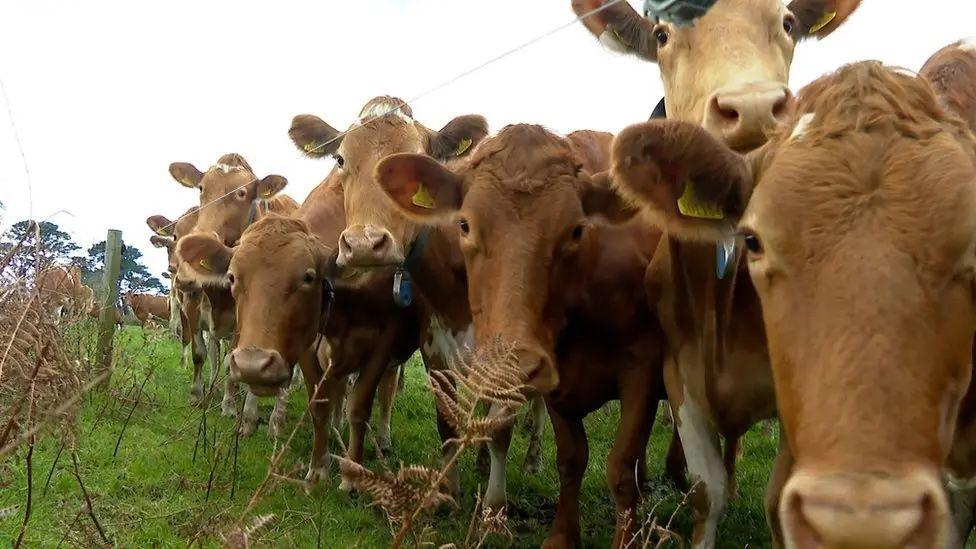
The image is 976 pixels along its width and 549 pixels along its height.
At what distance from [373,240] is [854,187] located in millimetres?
3737

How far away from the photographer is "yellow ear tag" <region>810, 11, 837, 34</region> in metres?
5.38

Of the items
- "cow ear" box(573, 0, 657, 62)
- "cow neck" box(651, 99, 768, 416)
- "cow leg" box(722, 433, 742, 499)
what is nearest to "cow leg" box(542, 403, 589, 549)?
"cow leg" box(722, 433, 742, 499)

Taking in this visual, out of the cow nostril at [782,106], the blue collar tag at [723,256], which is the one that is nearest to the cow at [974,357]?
the cow nostril at [782,106]

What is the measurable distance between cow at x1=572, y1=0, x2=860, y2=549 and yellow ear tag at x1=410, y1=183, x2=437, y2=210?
137 cm

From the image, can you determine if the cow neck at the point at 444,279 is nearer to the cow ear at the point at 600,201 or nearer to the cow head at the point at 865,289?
the cow ear at the point at 600,201

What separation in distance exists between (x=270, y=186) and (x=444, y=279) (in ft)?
20.1

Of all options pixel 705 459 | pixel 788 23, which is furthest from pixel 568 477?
pixel 788 23

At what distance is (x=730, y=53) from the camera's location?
429 centimetres

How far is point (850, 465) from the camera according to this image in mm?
1940

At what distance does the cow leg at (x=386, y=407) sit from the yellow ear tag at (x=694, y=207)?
5422 mm

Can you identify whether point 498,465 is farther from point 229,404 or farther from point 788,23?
point 229,404

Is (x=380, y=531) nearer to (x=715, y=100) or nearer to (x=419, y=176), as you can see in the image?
(x=419, y=176)

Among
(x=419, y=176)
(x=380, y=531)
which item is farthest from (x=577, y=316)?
(x=380, y=531)

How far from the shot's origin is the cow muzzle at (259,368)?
5578 mm
